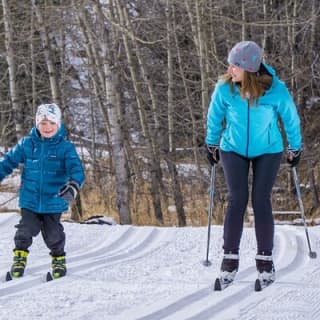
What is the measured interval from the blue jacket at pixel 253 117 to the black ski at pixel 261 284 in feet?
2.59

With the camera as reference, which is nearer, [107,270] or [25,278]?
[25,278]

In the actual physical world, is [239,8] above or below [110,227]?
above

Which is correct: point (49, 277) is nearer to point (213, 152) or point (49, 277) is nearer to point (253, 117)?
point (213, 152)

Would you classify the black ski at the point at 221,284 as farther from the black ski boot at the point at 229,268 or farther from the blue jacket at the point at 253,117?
the blue jacket at the point at 253,117

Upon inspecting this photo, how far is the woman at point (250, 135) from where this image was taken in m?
4.40

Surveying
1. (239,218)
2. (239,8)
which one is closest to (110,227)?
(239,218)

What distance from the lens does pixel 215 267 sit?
5.21 meters

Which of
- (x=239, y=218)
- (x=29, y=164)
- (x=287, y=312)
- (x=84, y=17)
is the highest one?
(x=84, y=17)

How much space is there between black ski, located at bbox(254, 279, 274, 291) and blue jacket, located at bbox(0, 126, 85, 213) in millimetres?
1435

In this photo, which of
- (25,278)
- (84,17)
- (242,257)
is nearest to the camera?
(25,278)

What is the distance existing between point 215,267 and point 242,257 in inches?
16.0

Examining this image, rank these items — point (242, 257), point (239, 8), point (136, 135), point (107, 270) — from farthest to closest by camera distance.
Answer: point (136, 135) < point (239, 8) < point (242, 257) < point (107, 270)

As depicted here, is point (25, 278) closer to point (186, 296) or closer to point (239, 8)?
point (186, 296)

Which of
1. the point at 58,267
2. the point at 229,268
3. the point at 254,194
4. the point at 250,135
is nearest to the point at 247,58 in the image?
the point at 250,135
